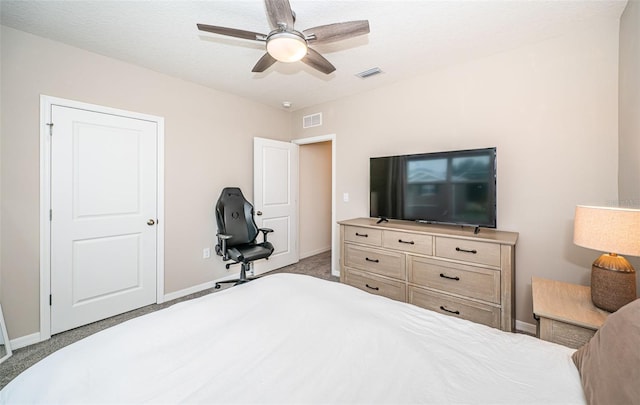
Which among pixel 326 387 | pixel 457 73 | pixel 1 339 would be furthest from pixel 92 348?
pixel 457 73

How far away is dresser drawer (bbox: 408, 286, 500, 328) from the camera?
204 centimetres

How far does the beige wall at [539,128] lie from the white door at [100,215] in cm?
280

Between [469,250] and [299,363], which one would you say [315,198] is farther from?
[299,363]

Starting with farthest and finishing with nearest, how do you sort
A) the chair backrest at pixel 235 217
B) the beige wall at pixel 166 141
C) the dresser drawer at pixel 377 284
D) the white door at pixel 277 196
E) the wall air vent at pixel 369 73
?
the white door at pixel 277 196 → the chair backrest at pixel 235 217 → the wall air vent at pixel 369 73 → the dresser drawer at pixel 377 284 → the beige wall at pixel 166 141

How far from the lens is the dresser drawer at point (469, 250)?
2023 mm

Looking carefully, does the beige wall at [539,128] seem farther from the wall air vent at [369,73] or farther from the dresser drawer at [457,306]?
the dresser drawer at [457,306]

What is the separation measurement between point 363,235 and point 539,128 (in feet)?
6.00

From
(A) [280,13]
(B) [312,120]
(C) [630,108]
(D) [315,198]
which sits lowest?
(D) [315,198]

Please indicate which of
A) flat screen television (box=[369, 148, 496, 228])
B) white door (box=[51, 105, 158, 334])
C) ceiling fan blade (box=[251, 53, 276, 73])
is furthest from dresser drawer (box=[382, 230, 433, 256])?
white door (box=[51, 105, 158, 334])

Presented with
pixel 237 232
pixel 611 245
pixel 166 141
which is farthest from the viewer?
pixel 237 232

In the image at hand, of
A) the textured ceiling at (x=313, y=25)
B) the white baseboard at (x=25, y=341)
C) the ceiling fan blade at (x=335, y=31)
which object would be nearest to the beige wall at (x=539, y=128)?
the textured ceiling at (x=313, y=25)

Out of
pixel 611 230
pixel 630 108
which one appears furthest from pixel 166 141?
pixel 630 108

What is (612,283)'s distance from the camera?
1362 mm

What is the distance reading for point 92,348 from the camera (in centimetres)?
93
